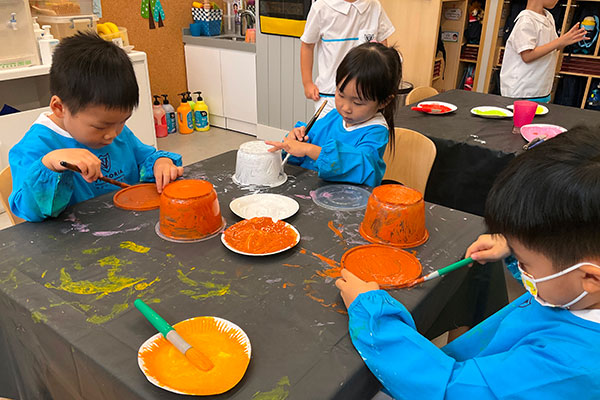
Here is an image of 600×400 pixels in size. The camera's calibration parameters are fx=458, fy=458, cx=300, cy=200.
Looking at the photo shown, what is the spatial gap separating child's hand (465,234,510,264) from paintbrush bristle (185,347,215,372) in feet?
1.89

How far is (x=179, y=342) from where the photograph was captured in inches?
28.2

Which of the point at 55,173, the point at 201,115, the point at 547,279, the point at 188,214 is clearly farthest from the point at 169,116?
the point at 547,279

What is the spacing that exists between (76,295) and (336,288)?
484 mm

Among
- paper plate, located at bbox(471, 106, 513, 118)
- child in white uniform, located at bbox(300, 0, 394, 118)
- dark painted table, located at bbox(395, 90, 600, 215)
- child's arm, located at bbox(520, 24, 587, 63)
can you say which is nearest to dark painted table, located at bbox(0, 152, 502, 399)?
dark painted table, located at bbox(395, 90, 600, 215)

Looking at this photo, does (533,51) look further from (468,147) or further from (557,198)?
(557,198)

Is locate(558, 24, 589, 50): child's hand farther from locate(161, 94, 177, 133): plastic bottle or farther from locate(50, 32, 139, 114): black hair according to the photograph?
locate(161, 94, 177, 133): plastic bottle

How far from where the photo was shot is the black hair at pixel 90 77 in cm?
115

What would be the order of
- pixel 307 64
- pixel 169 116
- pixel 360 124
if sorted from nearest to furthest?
pixel 360 124
pixel 307 64
pixel 169 116

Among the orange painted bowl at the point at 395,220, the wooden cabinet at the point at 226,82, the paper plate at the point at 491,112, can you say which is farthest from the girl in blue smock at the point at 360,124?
the wooden cabinet at the point at 226,82

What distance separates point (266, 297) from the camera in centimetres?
85

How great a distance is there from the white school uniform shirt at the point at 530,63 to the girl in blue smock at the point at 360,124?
5.18 feet

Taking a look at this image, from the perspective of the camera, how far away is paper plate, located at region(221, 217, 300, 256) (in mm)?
989

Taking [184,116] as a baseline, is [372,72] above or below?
above

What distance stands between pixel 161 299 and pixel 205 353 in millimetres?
168
